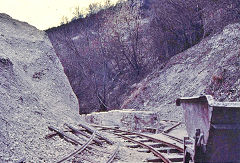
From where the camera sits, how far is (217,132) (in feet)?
16.7

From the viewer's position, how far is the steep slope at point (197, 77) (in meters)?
20.2

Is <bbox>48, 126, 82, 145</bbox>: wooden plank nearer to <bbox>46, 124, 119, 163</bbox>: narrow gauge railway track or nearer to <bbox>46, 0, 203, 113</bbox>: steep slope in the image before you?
<bbox>46, 124, 119, 163</bbox>: narrow gauge railway track

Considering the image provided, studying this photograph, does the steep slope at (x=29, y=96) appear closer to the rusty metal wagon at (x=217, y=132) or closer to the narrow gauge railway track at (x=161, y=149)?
the narrow gauge railway track at (x=161, y=149)

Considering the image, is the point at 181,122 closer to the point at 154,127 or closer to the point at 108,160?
the point at 154,127

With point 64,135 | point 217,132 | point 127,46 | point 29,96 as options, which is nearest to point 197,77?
point 29,96

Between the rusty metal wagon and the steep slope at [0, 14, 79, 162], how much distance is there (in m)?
4.54

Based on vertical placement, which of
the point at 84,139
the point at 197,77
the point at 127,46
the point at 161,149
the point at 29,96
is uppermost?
the point at 127,46

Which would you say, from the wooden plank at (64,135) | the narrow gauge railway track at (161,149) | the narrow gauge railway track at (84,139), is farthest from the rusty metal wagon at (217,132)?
the wooden plank at (64,135)

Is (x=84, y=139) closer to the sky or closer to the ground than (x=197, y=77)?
closer to the ground

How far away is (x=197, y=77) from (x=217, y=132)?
785 inches

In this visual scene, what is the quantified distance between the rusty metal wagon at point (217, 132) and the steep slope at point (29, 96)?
14.9 feet

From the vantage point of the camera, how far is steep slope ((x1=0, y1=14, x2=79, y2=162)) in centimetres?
919

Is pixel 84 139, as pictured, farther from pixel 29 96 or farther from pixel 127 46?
pixel 127 46

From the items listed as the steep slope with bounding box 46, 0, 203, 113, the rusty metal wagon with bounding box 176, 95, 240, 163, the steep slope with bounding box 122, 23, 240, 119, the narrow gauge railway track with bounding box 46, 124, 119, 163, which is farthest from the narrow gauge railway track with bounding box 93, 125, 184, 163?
the steep slope with bounding box 46, 0, 203, 113
